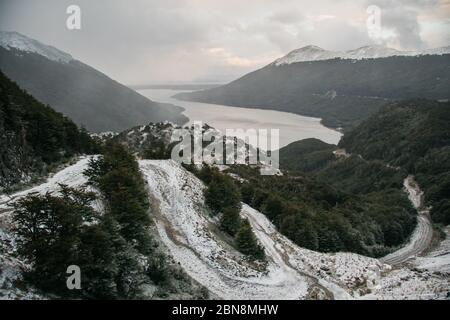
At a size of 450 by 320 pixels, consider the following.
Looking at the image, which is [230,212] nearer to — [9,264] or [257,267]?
[257,267]

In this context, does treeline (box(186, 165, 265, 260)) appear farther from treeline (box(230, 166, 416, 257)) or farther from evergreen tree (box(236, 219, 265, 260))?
treeline (box(230, 166, 416, 257))

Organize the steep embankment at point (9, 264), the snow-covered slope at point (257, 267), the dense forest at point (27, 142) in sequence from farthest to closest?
the dense forest at point (27, 142) → the snow-covered slope at point (257, 267) → the steep embankment at point (9, 264)

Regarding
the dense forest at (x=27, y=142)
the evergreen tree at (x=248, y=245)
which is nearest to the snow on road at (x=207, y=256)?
the evergreen tree at (x=248, y=245)

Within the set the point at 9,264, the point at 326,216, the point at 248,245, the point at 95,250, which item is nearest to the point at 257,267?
the point at 248,245

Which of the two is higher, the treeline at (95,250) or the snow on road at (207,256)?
the treeline at (95,250)

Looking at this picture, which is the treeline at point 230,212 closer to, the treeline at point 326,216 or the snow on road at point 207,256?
the snow on road at point 207,256
